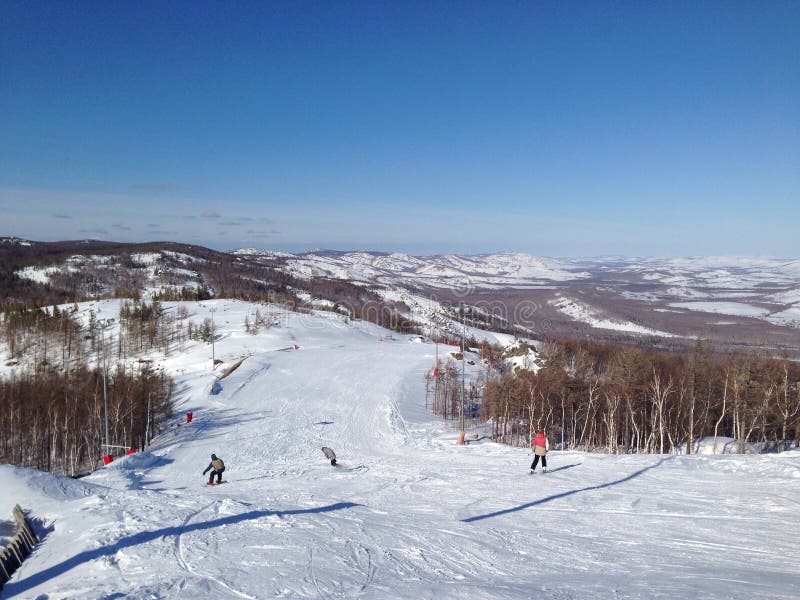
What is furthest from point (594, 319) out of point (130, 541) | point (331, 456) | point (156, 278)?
point (130, 541)

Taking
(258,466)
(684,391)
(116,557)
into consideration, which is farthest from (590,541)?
(684,391)

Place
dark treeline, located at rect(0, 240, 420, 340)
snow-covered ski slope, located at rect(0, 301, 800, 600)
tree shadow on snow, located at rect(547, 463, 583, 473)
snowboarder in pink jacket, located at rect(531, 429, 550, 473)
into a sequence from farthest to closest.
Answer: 1. dark treeline, located at rect(0, 240, 420, 340)
2. tree shadow on snow, located at rect(547, 463, 583, 473)
3. snowboarder in pink jacket, located at rect(531, 429, 550, 473)
4. snow-covered ski slope, located at rect(0, 301, 800, 600)

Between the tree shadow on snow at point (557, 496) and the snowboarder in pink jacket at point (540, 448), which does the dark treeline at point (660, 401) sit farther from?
the snowboarder in pink jacket at point (540, 448)

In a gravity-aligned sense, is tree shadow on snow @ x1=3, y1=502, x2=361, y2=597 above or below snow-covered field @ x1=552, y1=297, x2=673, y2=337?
above

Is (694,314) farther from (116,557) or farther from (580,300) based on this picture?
(116,557)

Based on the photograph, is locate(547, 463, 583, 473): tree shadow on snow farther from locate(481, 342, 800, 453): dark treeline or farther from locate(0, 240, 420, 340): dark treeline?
locate(0, 240, 420, 340): dark treeline

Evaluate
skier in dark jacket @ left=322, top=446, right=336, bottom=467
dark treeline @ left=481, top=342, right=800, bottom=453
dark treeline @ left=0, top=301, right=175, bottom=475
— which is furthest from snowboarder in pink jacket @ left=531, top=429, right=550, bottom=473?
dark treeline @ left=0, top=301, right=175, bottom=475

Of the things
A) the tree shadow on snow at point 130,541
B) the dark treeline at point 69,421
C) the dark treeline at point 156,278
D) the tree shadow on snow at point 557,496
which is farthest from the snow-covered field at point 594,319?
the tree shadow on snow at point 130,541
